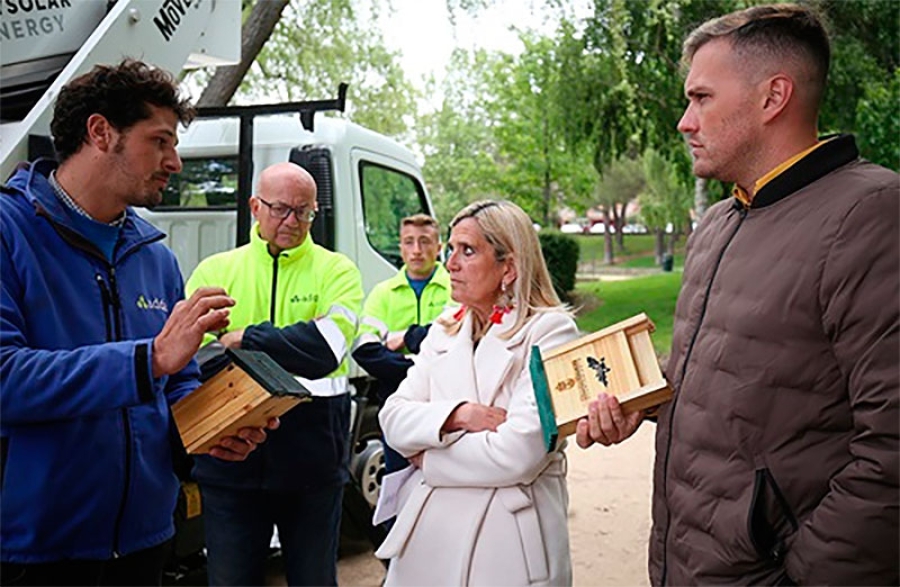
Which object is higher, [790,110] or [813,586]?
[790,110]

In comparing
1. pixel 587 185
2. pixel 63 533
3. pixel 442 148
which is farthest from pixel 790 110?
pixel 442 148

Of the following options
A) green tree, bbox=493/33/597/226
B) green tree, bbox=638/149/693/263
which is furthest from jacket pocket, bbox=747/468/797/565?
green tree, bbox=493/33/597/226

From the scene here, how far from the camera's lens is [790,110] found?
6.88 ft

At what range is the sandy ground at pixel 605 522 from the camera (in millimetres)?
5277

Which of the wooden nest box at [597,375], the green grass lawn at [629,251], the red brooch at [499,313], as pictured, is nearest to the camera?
Result: the wooden nest box at [597,375]

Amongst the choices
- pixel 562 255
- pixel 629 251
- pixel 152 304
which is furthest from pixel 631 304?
pixel 629 251

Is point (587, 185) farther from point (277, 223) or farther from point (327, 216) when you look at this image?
point (277, 223)

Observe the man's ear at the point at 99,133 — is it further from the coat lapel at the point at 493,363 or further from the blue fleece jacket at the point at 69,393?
the coat lapel at the point at 493,363

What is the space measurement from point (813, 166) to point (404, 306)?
122 inches

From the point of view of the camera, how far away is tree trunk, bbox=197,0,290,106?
863 cm

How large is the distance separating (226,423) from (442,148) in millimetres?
28838

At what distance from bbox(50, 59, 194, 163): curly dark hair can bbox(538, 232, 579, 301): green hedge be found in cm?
1730

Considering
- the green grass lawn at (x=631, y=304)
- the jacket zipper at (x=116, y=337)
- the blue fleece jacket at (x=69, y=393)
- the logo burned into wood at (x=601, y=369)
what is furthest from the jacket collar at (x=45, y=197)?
the green grass lawn at (x=631, y=304)

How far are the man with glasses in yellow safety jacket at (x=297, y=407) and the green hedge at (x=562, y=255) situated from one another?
16041 mm
